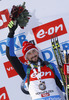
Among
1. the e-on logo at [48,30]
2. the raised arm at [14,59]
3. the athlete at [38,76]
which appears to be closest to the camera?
the athlete at [38,76]

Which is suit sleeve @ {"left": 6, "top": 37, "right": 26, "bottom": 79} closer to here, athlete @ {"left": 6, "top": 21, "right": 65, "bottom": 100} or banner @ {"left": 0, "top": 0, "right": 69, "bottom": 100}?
athlete @ {"left": 6, "top": 21, "right": 65, "bottom": 100}

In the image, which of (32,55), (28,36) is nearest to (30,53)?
(32,55)

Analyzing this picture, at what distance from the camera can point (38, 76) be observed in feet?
6.91

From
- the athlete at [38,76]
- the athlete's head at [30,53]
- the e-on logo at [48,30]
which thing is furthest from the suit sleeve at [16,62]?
the e-on logo at [48,30]

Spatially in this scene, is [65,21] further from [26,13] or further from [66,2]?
[26,13]

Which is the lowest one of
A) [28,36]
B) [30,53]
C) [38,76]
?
[38,76]

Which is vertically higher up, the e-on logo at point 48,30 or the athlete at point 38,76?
the e-on logo at point 48,30

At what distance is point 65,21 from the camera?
240 cm

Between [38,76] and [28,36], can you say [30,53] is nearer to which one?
[38,76]

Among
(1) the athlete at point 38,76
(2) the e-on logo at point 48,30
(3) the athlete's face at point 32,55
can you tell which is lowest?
(1) the athlete at point 38,76

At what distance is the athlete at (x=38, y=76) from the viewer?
6.82ft

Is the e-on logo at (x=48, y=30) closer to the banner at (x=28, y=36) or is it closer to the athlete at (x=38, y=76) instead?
the banner at (x=28, y=36)

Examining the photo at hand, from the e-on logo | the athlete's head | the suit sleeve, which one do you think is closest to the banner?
the e-on logo

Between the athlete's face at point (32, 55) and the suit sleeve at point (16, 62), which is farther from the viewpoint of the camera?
the suit sleeve at point (16, 62)
